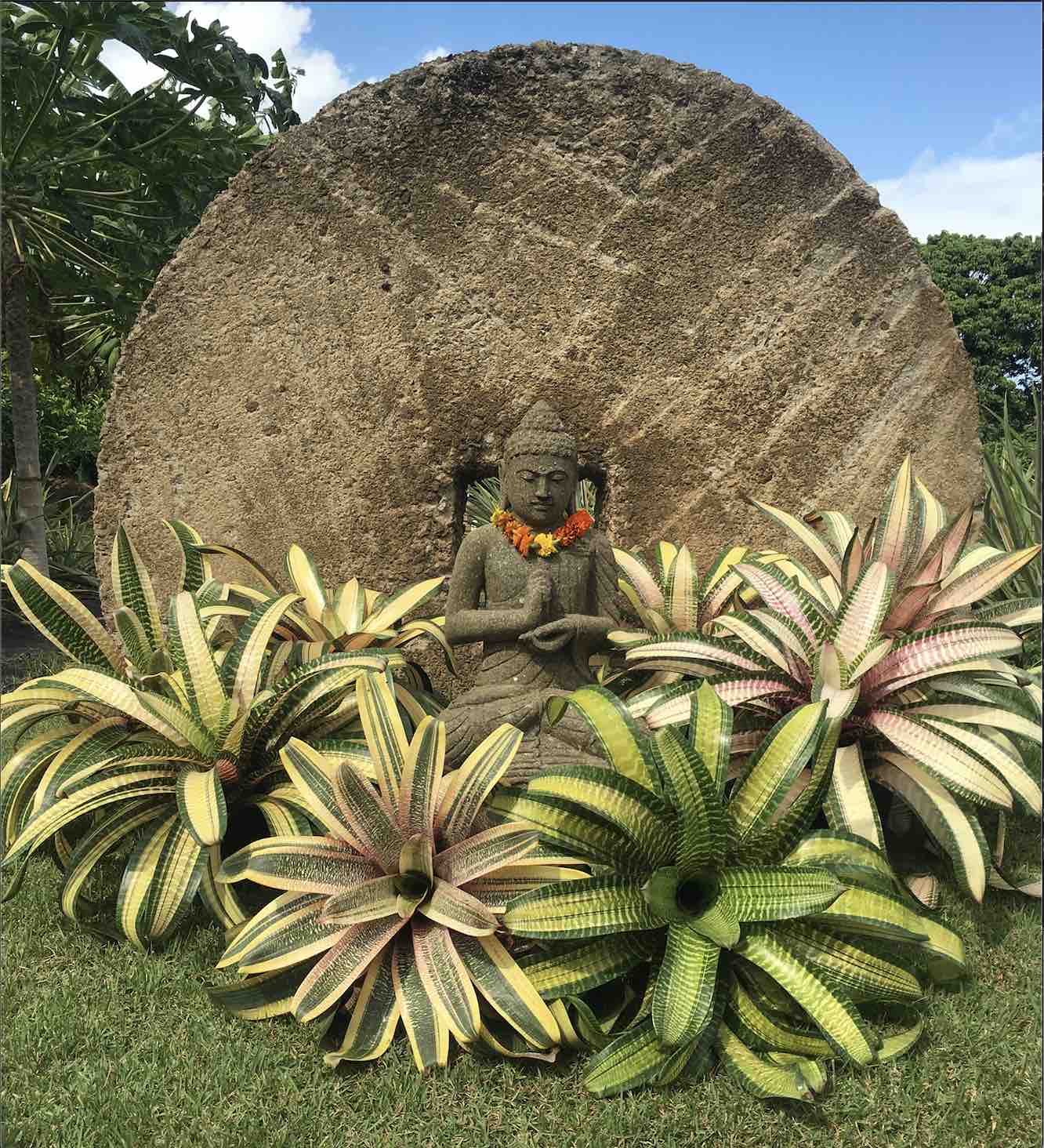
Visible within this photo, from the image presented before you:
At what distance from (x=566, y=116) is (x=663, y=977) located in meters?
3.00

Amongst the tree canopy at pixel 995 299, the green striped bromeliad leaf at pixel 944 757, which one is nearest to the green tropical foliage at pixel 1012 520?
the green striped bromeliad leaf at pixel 944 757

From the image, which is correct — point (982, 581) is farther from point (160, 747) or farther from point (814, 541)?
point (160, 747)

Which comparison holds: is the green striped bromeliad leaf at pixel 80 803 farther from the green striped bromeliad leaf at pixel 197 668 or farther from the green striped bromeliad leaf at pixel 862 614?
the green striped bromeliad leaf at pixel 862 614

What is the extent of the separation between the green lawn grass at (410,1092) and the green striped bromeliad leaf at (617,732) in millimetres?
642

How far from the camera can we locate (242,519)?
3518 mm

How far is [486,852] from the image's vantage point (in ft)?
6.52

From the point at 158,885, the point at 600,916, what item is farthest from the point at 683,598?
the point at 158,885

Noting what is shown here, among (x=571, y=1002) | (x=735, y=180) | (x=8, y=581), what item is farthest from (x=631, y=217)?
(x=571, y=1002)

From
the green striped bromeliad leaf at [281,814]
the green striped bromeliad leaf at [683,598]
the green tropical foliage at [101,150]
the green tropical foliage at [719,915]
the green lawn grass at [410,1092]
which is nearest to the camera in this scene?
the green lawn grass at [410,1092]

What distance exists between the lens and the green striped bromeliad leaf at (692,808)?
190cm

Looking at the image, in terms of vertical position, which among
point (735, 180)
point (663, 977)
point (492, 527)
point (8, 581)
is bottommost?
point (663, 977)

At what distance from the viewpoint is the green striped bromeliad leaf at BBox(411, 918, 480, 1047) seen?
1823 millimetres

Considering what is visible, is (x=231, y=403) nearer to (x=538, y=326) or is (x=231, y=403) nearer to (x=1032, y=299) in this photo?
(x=538, y=326)

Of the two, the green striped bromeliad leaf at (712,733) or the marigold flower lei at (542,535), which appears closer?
the green striped bromeliad leaf at (712,733)
